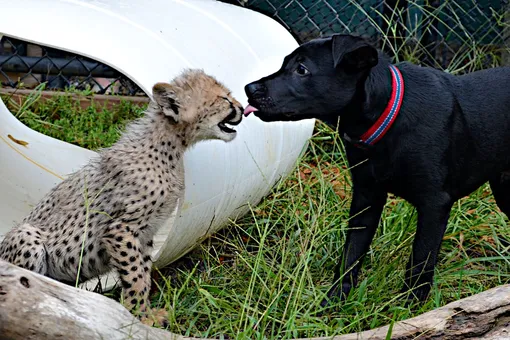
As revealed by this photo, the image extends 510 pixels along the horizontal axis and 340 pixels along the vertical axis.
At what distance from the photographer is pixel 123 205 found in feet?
12.3

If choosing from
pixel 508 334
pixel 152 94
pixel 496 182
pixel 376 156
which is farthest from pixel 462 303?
pixel 152 94

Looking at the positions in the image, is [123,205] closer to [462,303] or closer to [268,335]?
[268,335]

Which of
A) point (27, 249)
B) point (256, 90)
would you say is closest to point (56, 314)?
point (27, 249)

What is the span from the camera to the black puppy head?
3641 millimetres

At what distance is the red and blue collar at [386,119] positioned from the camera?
3.68 m

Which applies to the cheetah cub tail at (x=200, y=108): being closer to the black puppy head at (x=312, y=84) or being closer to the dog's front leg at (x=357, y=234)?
the black puppy head at (x=312, y=84)

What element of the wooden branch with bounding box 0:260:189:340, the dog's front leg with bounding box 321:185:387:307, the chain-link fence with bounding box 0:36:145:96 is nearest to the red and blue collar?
the dog's front leg with bounding box 321:185:387:307

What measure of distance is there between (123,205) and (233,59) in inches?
48.2

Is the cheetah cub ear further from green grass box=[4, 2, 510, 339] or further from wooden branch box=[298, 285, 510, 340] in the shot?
wooden branch box=[298, 285, 510, 340]

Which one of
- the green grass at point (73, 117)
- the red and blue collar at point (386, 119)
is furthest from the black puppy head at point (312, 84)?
the green grass at point (73, 117)

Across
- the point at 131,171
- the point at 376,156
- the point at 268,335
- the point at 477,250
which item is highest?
the point at 131,171

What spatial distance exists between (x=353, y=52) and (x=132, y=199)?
113 cm

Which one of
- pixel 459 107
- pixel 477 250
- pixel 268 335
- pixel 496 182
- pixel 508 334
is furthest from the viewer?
pixel 477 250

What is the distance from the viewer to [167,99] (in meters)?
3.78
